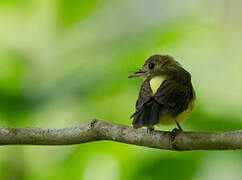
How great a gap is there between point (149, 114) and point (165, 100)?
242 mm

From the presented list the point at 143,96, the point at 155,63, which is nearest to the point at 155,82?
the point at 143,96

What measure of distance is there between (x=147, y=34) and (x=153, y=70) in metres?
0.63

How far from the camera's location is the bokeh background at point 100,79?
338 cm

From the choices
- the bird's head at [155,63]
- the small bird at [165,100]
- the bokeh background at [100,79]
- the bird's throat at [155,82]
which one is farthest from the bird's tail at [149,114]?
the bird's head at [155,63]

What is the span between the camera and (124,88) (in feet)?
12.9

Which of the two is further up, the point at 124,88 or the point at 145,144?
the point at 124,88

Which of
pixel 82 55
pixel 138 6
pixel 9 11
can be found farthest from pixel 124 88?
pixel 138 6

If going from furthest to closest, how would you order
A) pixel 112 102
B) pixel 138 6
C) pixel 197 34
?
pixel 138 6 → pixel 197 34 → pixel 112 102

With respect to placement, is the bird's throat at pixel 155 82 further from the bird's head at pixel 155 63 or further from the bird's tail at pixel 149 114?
the bird's head at pixel 155 63

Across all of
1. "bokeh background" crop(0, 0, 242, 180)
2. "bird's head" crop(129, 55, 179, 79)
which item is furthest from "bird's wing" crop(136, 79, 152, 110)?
"bird's head" crop(129, 55, 179, 79)

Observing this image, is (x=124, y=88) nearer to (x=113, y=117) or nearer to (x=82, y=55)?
(x=113, y=117)

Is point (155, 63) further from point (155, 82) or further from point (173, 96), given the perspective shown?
point (173, 96)

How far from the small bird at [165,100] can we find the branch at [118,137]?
0.40 ft

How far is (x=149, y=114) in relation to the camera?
3.54m
